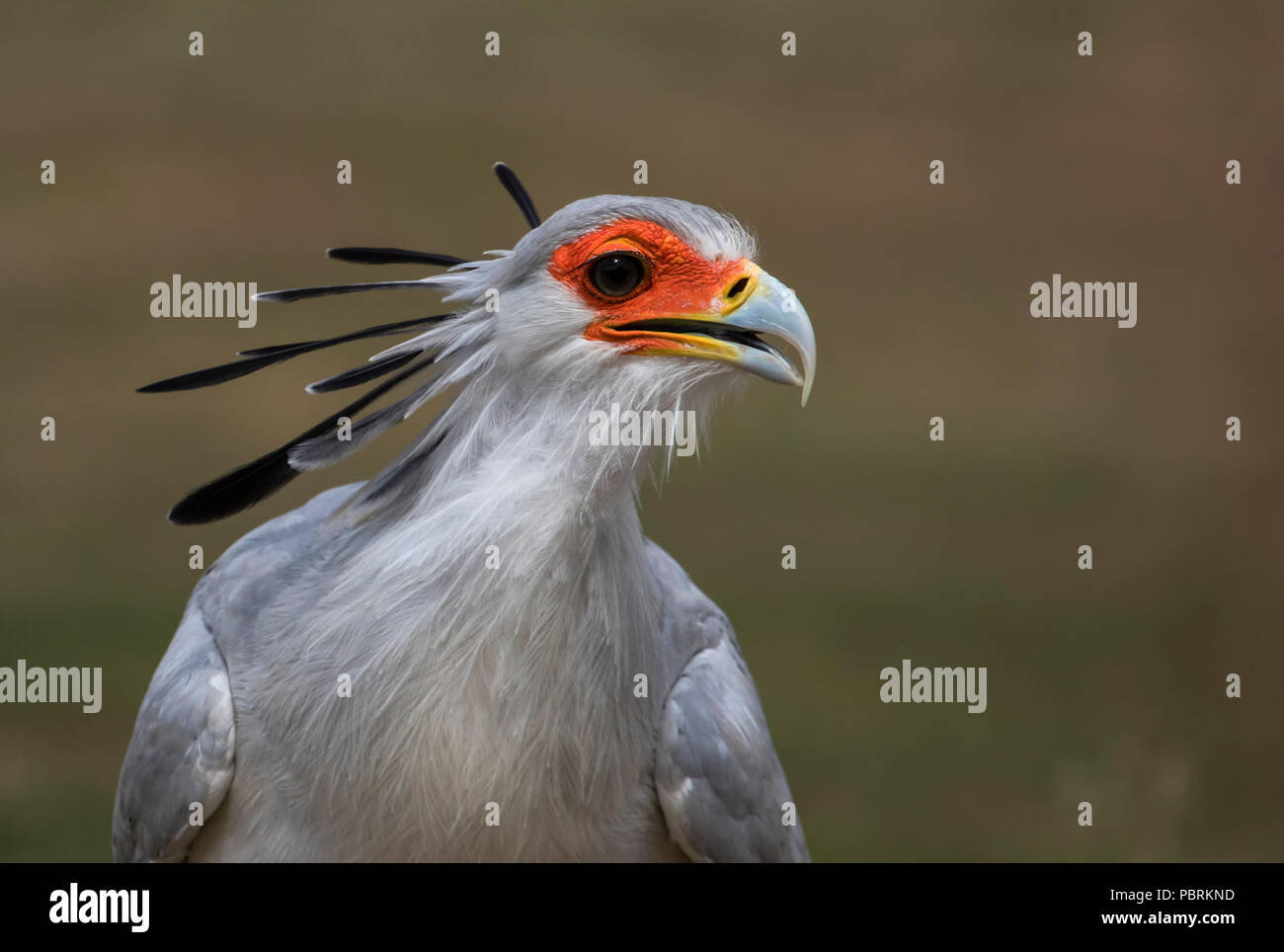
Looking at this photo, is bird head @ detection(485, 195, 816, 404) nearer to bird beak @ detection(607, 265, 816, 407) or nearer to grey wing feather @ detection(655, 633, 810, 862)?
bird beak @ detection(607, 265, 816, 407)

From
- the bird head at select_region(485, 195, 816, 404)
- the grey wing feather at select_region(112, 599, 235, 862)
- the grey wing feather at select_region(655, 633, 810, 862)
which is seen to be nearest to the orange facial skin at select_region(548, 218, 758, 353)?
the bird head at select_region(485, 195, 816, 404)

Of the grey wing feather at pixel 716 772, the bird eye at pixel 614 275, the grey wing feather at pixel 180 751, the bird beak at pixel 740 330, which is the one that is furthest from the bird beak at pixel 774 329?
the grey wing feather at pixel 180 751

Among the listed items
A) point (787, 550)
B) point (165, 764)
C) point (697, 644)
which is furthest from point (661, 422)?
point (787, 550)

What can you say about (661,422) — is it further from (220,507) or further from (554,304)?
(220,507)

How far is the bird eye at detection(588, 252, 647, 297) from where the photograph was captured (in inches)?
90.7

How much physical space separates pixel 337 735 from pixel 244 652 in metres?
0.31

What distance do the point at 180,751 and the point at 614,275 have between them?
3.86 feet

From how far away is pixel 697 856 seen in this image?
271cm

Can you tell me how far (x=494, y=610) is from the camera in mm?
2342

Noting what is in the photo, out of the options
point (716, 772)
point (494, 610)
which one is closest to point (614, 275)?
point (494, 610)

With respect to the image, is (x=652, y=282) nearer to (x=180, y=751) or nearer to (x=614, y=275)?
(x=614, y=275)

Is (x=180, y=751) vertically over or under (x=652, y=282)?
under

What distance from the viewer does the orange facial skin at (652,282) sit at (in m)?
2.31

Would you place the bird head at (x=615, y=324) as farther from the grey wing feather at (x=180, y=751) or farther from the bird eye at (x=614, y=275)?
the grey wing feather at (x=180, y=751)
